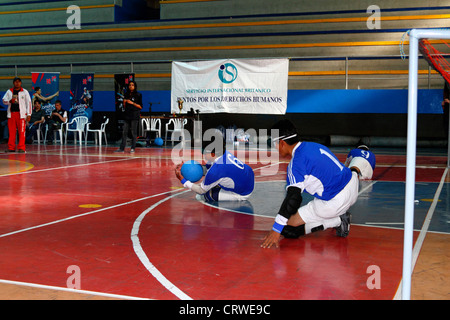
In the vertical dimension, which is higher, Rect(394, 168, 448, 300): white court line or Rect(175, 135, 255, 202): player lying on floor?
Rect(175, 135, 255, 202): player lying on floor

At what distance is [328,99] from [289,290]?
48.0 feet

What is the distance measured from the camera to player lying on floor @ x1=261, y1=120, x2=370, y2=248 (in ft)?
15.8

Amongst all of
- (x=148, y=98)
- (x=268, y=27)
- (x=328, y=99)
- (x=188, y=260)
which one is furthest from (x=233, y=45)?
(x=188, y=260)

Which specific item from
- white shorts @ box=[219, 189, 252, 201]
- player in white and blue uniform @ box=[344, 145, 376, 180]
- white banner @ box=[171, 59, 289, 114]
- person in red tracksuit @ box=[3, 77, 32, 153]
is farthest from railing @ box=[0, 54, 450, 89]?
white shorts @ box=[219, 189, 252, 201]

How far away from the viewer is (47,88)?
20.7 metres

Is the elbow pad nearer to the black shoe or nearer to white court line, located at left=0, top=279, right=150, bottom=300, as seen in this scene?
the black shoe

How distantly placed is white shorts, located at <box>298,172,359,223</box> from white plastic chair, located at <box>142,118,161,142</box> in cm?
1436

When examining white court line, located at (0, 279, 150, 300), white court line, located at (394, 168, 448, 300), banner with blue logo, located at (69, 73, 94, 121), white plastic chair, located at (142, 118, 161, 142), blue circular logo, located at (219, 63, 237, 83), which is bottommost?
white court line, located at (0, 279, 150, 300)

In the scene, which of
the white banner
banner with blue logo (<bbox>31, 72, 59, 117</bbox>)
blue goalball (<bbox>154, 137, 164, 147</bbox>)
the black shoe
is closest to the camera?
the black shoe

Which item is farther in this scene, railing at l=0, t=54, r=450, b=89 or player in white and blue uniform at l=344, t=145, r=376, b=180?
railing at l=0, t=54, r=450, b=89

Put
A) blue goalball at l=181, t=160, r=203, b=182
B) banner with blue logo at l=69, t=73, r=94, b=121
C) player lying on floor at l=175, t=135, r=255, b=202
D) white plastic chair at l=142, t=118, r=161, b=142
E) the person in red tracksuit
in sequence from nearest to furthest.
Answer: player lying on floor at l=175, t=135, r=255, b=202, blue goalball at l=181, t=160, r=203, b=182, the person in red tracksuit, white plastic chair at l=142, t=118, r=161, b=142, banner with blue logo at l=69, t=73, r=94, b=121

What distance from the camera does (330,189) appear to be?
16.8ft
